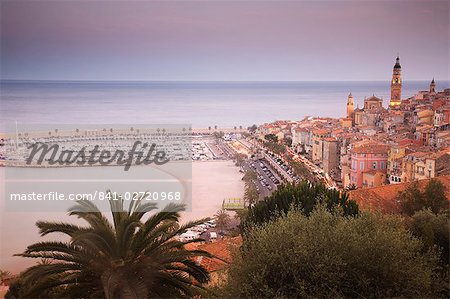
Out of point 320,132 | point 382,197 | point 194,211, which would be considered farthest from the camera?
point 320,132

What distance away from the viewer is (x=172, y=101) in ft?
76.1

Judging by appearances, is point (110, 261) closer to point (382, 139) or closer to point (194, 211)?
point (194, 211)

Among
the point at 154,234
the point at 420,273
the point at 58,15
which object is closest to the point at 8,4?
the point at 58,15

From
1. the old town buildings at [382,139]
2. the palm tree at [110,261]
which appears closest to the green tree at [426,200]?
the palm tree at [110,261]

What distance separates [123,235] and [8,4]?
6.63 meters

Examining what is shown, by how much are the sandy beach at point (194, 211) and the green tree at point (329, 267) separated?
4264 millimetres

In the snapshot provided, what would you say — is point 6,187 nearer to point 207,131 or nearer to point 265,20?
point 265,20

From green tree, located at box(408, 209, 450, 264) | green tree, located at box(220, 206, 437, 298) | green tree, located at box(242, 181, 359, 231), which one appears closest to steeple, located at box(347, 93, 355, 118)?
green tree, located at box(408, 209, 450, 264)

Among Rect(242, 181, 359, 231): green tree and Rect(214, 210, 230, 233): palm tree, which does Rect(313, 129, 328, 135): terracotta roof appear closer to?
Rect(214, 210, 230, 233): palm tree

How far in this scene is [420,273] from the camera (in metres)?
2.56

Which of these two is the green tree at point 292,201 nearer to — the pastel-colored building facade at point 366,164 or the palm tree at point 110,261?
the palm tree at point 110,261

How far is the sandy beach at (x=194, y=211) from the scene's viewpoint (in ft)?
23.6

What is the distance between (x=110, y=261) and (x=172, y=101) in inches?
821

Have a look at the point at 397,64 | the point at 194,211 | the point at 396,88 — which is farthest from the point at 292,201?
the point at 396,88
